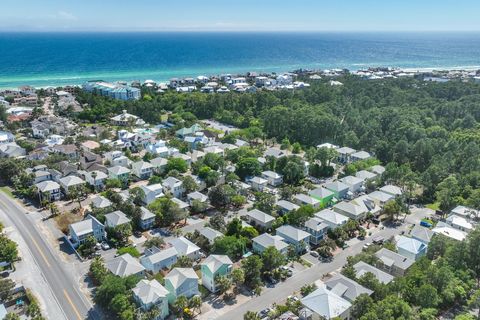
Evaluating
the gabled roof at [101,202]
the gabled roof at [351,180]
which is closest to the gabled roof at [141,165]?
the gabled roof at [101,202]

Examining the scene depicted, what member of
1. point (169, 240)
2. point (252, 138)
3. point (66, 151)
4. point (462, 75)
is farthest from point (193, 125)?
point (462, 75)

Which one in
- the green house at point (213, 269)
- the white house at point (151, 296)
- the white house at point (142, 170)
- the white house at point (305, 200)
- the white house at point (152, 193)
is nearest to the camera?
the white house at point (151, 296)

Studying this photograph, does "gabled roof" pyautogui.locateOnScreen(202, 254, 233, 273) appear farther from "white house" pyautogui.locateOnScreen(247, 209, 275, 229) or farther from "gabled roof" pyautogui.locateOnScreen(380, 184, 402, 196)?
"gabled roof" pyautogui.locateOnScreen(380, 184, 402, 196)

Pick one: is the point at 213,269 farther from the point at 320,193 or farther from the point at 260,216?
the point at 320,193

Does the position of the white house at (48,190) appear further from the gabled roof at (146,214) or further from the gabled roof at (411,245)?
the gabled roof at (411,245)

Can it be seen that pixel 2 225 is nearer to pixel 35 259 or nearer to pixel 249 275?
pixel 35 259
